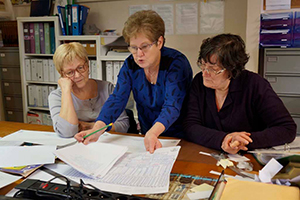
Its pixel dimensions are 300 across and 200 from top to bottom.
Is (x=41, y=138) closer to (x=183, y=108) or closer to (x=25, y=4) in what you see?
(x=183, y=108)

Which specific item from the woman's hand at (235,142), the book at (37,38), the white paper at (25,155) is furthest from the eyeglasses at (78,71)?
the book at (37,38)

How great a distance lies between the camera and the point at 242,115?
1264mm

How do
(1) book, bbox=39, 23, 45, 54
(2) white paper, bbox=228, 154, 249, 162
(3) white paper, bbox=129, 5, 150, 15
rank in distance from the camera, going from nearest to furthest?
(2) white paper, bbox=228, 154, 249, 162 < (3) white paper, bbox=129, 5, 150, 15 < (1) book, bbox=39, 23, 45, 54

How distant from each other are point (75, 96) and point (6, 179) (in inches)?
32.4

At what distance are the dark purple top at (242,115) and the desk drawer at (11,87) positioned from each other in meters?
2.99

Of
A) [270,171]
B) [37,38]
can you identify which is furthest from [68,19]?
[270,171]

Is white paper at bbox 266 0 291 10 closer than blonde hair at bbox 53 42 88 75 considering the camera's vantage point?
No

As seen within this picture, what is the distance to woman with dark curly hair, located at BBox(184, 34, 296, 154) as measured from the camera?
116cm

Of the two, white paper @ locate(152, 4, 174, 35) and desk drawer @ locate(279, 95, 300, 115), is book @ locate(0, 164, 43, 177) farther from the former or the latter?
white paper @ locate(152, 4, 174, 35)

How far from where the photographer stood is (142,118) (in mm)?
1575

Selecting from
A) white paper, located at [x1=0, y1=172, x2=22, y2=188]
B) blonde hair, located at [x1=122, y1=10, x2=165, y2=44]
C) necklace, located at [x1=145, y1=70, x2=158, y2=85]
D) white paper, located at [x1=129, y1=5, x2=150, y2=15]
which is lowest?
white paper, located at [x1=0, y1=172, x2=22, y2=188]

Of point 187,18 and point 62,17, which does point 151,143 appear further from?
point 62,17

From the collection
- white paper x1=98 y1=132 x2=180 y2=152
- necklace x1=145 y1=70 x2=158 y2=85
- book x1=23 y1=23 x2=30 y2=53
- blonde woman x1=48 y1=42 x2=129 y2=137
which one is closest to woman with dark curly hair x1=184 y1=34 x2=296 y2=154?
white paper x1=98 y1=132 x2=180 y2=152

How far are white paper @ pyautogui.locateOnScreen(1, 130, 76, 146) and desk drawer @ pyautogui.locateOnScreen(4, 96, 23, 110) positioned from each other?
2.42 m
